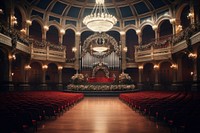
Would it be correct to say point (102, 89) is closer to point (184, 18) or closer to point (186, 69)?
point (186, 69)

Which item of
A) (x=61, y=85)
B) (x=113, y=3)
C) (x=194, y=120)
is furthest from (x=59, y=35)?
(x=194, y=120)

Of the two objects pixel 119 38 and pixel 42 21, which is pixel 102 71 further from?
pixel 42 21

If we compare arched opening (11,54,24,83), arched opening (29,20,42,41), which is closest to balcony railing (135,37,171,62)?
arched opening (29,20,42,41)

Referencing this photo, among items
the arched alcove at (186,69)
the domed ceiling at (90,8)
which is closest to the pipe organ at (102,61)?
the domed ceiling at (90,8)

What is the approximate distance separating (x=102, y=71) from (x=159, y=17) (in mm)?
10282

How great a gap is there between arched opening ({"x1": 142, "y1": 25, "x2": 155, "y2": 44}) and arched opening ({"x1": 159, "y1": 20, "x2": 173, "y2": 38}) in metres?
1.63

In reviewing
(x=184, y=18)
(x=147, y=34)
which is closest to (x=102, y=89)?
(x=147, y=34)

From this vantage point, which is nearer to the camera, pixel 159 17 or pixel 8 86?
pixel 8 86

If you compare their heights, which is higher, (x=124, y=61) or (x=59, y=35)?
(x=59, y=35)

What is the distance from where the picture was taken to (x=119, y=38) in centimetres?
2709

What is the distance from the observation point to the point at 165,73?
23.1 metres

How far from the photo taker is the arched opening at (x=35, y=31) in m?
23.6

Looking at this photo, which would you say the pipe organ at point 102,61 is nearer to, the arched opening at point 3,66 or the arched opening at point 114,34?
the arched opening at point 114,34

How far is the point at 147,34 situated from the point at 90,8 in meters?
8.91
